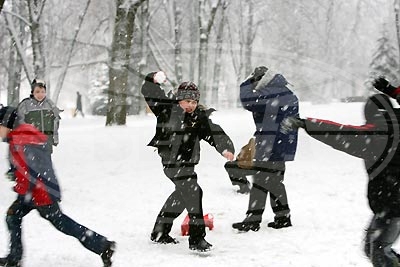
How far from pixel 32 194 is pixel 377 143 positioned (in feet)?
10.6

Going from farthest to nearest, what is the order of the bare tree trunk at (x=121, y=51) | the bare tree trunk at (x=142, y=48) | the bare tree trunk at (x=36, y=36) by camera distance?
the bare tree trunk at (x=142, y=48) → the bare tree trunk at (x=36, y=36) → the bare tree trunk at (x=121, y=51)

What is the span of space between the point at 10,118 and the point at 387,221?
3.73m

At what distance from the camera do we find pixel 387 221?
4590mm

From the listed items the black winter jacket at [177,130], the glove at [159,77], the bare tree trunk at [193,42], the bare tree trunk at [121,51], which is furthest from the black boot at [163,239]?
the bare tree trunk at [193,42]

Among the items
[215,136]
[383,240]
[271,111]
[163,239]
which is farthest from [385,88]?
[163,239]

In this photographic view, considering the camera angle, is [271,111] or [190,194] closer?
[190,194]

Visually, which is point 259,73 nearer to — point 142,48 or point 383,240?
point 383,240

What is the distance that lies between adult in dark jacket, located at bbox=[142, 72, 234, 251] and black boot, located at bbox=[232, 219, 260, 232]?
3.68 feet

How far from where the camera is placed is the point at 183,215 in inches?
315

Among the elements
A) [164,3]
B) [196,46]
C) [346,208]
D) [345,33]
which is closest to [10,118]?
[346,208]

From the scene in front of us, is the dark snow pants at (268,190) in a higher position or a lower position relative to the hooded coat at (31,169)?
lower

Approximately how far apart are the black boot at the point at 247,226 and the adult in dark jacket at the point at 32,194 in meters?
2.20

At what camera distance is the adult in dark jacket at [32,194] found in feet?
17.0

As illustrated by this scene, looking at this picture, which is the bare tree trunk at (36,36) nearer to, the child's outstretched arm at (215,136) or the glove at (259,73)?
the glove at (259,73)
